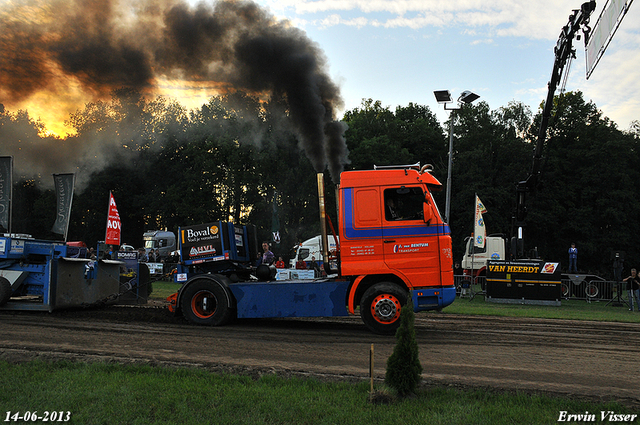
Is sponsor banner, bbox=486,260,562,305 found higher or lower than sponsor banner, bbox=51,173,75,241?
lower

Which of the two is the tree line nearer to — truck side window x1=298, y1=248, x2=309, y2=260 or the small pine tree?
truck side window x1=298, y1=248, x2=309, y2=260

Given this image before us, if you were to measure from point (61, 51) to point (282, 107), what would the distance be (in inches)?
262

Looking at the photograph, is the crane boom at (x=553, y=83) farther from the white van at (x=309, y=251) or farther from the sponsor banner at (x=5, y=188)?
the sponsor banner at (x=5, y=188)

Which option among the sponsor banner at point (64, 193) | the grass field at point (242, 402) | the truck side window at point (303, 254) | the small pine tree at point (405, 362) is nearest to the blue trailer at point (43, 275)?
the sponsor banner at point (64, 193)

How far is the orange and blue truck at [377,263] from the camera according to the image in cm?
943

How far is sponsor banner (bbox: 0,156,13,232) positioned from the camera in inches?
529

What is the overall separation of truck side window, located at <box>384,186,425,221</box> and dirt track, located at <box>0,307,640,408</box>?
2452mm

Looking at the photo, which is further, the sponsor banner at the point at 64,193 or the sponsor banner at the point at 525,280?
the sponsor banner at the point at 525,280

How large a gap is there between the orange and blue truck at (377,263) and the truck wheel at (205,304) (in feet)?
0.25

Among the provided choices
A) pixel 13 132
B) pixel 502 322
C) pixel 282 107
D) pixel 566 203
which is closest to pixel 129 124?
pixel 13 132

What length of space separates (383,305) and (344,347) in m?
1.41

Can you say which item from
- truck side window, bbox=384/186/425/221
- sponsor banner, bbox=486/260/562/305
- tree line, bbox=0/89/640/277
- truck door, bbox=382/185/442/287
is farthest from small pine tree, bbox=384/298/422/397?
tree line, bbox=0/89/640/277

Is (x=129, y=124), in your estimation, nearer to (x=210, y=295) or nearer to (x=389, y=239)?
(x=210, y=295)

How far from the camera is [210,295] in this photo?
10695 mm
